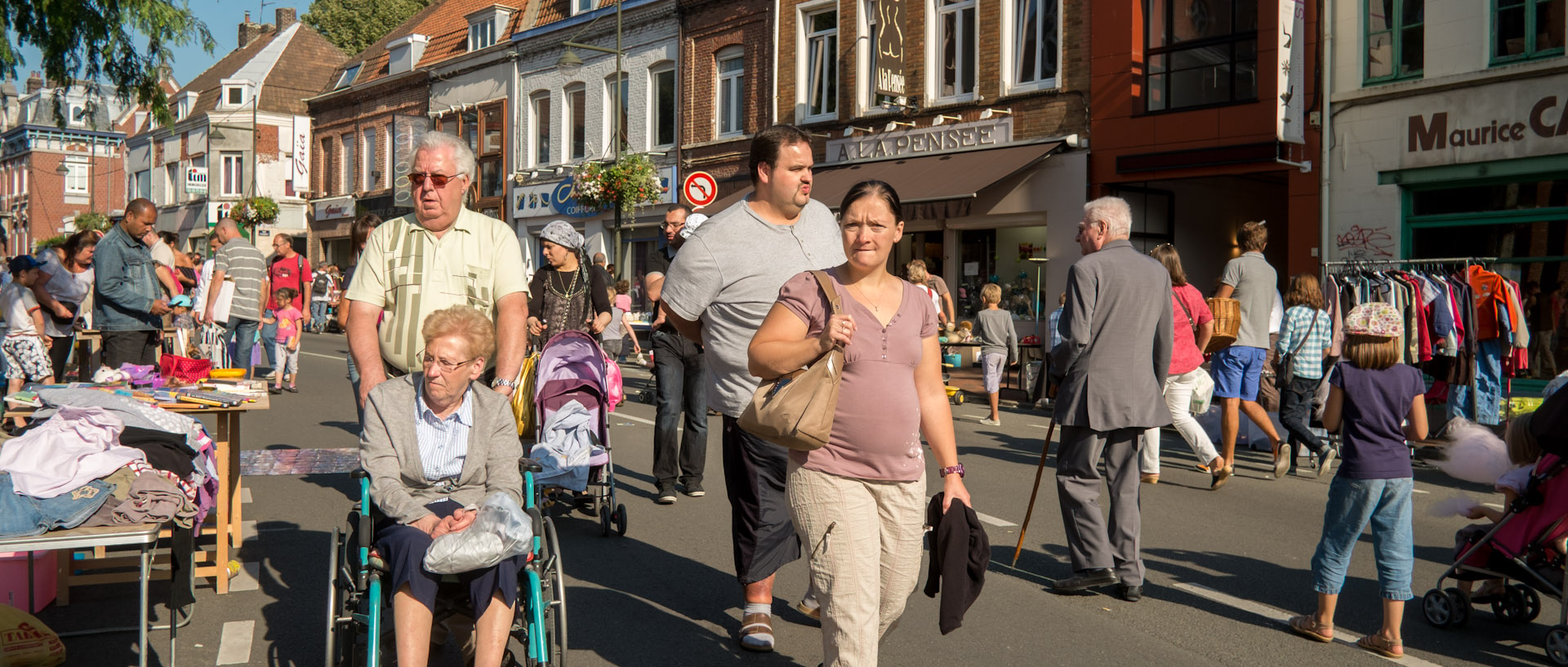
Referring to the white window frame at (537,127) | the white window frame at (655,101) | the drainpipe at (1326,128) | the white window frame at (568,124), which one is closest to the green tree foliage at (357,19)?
the white window frame at (537,127)

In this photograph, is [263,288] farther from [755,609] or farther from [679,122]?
[679,122]

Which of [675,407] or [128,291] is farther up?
[128,291]

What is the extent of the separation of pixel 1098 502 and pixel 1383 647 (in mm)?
1354

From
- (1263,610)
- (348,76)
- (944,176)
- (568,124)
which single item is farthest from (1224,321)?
(348,76)

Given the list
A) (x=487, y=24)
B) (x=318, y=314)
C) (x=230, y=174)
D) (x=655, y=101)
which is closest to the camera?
(x=655, y=101)

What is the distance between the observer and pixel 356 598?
3949 millimetres

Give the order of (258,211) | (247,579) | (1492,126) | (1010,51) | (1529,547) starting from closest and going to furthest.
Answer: (1529,547) < (247,579) < (1492,126) < (1010,51) < (258,211)

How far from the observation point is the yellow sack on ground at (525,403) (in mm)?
5621

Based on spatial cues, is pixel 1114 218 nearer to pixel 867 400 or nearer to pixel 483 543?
pixel 867 400

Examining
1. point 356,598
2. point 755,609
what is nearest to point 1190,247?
point 755,609

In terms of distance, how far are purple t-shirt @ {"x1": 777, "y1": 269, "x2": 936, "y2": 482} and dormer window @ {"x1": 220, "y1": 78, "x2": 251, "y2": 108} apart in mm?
51499

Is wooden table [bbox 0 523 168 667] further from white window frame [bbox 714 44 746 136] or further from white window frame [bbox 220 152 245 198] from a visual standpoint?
white window frame [bbox 220 152 245 198]

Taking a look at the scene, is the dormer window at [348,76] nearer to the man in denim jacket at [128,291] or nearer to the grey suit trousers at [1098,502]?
the man in denim jacket at [128,291]

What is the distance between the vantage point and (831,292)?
3584mm
